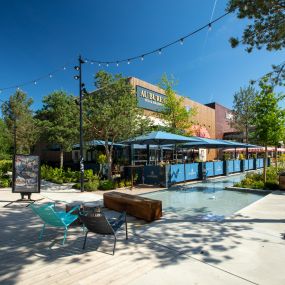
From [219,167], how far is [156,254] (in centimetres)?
1569

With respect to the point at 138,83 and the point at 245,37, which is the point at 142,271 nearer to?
the point at 245,37

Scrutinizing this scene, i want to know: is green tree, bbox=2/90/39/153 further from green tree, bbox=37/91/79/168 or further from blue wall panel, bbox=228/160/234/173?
blue wall panel, bbox=228/160/234/173

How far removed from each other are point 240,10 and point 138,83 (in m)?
18.1

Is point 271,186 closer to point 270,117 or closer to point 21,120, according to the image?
point 270,117

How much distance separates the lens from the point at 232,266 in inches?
156

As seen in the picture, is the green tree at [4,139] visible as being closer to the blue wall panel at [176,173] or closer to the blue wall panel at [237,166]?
the blue wall panel at [176,173]

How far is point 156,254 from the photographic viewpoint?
4.49 m

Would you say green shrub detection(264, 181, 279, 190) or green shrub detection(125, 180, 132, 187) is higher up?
green shrub detection(264, 181, 279, 190)

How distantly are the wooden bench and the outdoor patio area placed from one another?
28cm

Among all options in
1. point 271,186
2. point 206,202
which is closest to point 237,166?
point 271,186

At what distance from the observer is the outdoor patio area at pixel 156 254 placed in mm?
3654

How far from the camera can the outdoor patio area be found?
365 centimetres

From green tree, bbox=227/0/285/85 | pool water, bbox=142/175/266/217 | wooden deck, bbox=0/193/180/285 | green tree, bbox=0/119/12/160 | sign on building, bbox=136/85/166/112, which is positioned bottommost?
wooden deck, bbox=0/193/180/285

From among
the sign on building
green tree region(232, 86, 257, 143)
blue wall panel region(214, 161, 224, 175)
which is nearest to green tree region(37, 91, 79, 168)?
the sign on building
